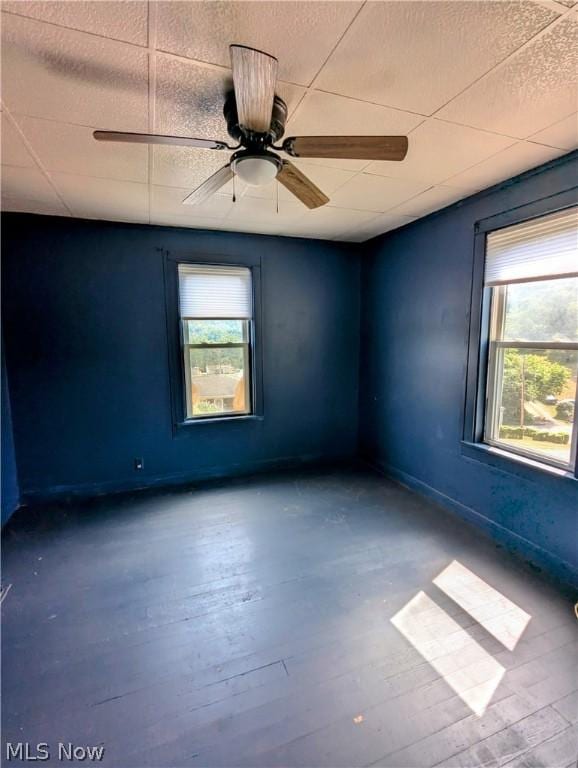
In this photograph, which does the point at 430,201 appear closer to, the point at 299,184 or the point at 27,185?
the point at 299,184

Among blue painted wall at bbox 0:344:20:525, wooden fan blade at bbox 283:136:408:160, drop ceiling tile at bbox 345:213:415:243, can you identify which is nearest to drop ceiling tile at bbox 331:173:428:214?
drop ceiling tile at bbox 345:213:415:243

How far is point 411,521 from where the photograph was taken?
301 cm

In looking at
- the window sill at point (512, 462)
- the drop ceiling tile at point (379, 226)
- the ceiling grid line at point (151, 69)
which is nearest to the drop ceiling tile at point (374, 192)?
the drop ceiling tile at point (379, 226)

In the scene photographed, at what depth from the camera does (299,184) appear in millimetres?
1887

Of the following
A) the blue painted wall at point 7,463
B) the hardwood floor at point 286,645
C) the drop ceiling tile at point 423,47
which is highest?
the drop ceiling tile at point 423,47

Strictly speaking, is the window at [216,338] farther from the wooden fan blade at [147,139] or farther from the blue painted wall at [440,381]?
the wooden fan blade at [147,139]

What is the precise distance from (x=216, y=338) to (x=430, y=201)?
2.38 metres

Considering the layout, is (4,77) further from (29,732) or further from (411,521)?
(411,521)

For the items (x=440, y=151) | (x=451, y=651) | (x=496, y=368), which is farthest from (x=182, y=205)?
(x=451, y=651)

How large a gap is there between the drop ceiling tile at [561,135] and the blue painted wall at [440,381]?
177 mm

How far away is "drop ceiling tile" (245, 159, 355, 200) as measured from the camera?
229cm

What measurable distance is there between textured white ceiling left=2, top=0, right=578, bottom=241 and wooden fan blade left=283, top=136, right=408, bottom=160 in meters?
0.27

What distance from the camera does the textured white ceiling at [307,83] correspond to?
4.02ft

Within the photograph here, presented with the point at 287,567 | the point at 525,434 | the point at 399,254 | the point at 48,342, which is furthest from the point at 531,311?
the point at 48,342
